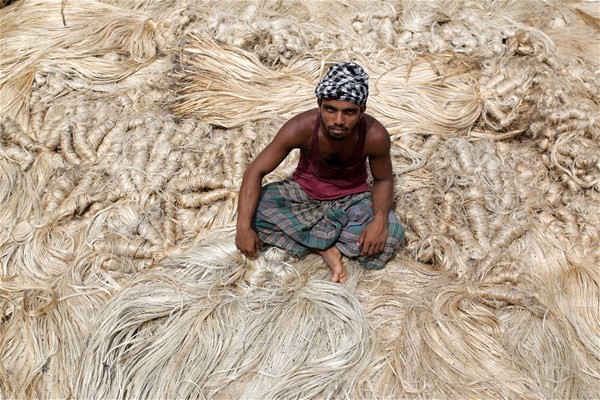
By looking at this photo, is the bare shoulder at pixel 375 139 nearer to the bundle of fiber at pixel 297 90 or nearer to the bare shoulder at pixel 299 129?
the bare shoulder at pixel 299 129

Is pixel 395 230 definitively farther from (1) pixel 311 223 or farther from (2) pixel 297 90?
(2) pixel 297 90

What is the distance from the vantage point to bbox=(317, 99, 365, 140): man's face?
2746 millimetres

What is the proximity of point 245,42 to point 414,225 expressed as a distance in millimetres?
1530

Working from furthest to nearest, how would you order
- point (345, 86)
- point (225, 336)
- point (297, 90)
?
point (297, 90) → point (225, 336) → point (345, 86)

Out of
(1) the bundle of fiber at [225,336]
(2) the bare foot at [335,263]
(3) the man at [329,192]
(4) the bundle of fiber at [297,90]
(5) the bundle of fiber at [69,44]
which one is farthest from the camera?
(5) the bundle of fiber at [69,44]

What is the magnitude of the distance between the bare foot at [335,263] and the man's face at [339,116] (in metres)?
0.60

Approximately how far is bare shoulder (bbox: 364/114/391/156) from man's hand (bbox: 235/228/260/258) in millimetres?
641

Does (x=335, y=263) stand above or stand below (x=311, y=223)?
below

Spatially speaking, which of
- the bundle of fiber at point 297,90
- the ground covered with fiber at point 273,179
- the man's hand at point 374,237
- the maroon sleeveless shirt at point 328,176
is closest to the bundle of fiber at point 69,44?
the ground covered with fiber at point 273,179

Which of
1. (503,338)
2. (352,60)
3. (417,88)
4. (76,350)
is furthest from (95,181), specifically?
(503,338)

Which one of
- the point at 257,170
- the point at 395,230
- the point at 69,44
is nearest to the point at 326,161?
the point at 257,170

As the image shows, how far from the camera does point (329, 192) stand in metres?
3.25

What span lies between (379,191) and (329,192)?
0.86 ft

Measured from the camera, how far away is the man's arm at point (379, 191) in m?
3.00
